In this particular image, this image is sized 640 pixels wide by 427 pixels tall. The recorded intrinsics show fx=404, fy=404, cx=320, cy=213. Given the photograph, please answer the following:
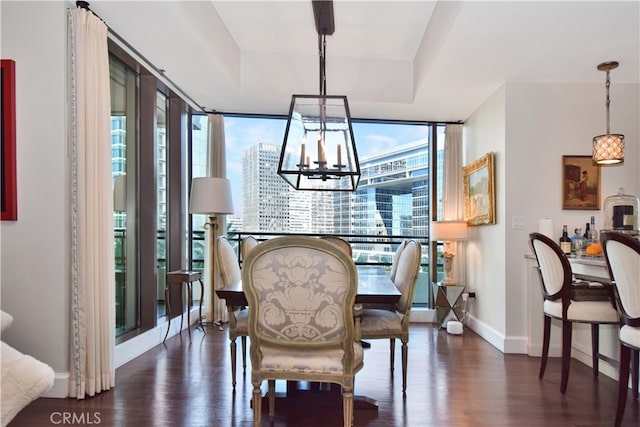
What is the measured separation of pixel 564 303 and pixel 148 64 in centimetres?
379

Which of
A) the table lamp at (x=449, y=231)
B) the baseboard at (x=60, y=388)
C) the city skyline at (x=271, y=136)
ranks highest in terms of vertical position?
the city skyline at (x=271, y=136)

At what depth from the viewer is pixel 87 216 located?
261cm

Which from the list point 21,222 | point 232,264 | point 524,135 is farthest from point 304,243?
point 524,135

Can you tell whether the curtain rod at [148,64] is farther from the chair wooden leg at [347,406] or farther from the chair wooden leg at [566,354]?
the chair wooden leg at [566,354]

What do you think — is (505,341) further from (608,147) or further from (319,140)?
(319,140)

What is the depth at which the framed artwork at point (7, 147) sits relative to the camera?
2.53 metres

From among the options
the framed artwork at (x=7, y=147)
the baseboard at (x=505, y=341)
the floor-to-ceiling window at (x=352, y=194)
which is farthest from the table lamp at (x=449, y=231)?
the framed artwork at (x=7, y=147)

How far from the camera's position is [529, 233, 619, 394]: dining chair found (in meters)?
2.68

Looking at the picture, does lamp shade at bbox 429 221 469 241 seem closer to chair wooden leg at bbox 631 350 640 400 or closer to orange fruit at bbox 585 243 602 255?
orange fruit at bbox 585 243 602 255

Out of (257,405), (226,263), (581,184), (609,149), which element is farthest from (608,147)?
(257,405)

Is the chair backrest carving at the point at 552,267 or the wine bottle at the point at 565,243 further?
the wine bottle at the point at 565,243

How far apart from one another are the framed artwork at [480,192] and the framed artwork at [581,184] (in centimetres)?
62

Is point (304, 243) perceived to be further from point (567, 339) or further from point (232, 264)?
point (567, 339)

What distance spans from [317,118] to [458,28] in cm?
115
